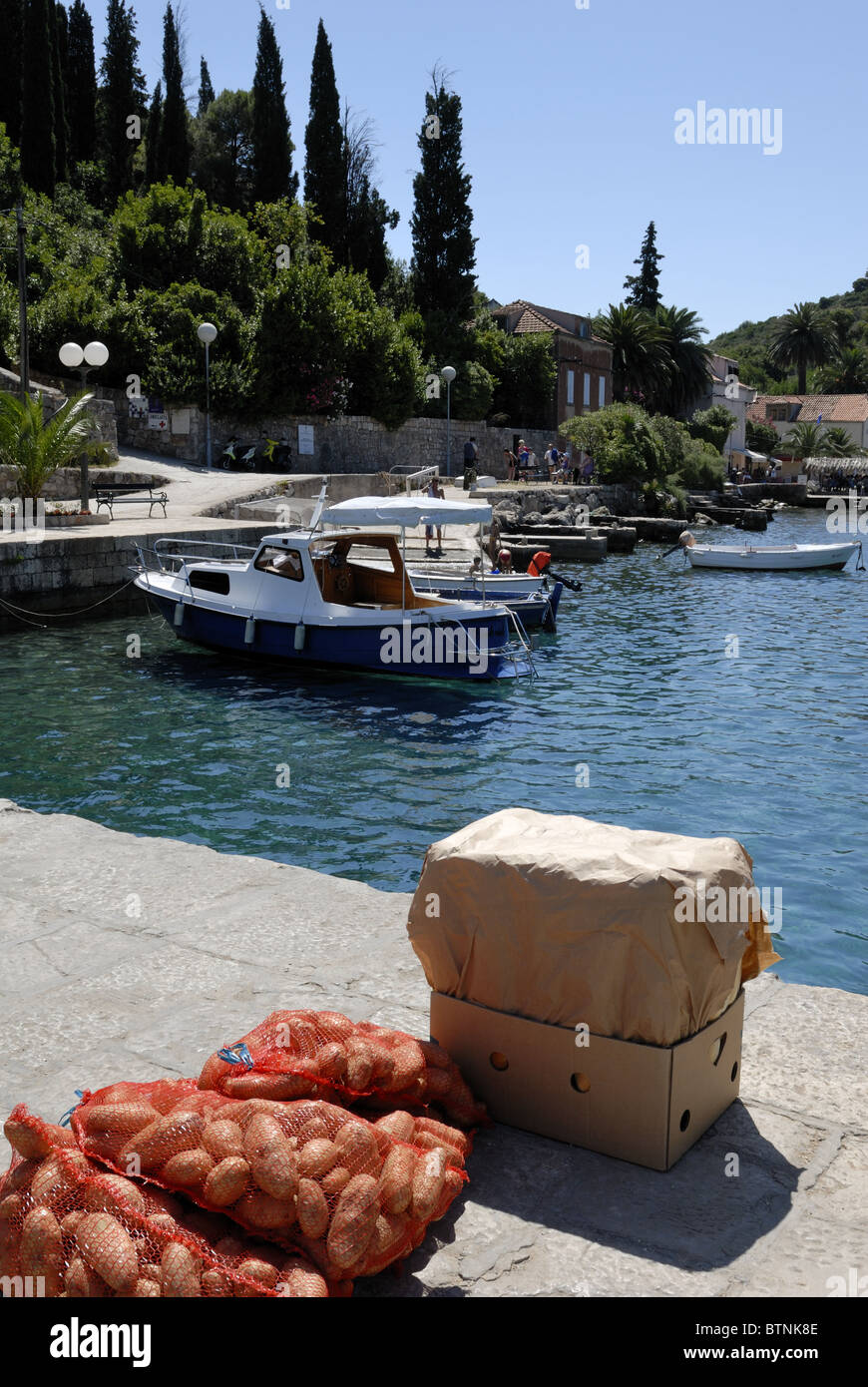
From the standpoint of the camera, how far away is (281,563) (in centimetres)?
1625

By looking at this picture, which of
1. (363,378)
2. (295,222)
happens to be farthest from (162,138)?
(363,378)

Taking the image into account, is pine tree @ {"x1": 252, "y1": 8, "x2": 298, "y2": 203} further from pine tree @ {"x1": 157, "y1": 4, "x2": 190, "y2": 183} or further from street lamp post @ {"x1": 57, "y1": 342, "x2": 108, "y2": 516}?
street lamp post @ {"x1": 57, "y1": 342, "x2": 108, "y2": 516}

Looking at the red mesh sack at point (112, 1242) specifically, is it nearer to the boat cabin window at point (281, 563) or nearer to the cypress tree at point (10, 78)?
the boat cabin window at point (281, 563)

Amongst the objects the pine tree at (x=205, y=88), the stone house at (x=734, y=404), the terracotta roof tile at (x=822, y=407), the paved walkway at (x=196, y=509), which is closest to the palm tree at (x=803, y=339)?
the terracotta roof tile at (x=822, y=407)

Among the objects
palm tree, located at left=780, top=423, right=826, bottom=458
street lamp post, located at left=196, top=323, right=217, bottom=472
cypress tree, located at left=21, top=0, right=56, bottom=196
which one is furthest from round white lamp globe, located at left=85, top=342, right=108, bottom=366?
palm tree, located at left=780, top=423, right=826, bottom=458

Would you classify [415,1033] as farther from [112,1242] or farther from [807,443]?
[807,443]

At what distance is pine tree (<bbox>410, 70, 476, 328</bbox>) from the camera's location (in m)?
49.2

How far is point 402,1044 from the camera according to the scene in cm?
351

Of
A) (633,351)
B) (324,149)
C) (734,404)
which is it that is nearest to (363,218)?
(324,149)

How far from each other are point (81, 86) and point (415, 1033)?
189 ft

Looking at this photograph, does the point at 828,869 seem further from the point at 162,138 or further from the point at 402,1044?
the point at 162,138

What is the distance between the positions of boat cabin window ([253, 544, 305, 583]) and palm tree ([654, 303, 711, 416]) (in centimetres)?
6007

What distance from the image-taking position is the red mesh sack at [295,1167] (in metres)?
2.79

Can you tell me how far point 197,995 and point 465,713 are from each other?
10.2 m
